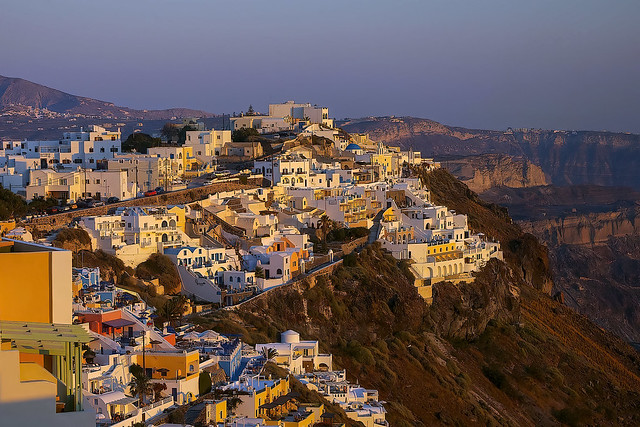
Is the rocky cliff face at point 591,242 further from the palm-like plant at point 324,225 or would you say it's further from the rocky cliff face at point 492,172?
the palm-like plant at point 324,225

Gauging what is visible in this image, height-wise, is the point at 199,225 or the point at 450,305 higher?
the point at 199,225

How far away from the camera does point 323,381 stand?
27156 mm

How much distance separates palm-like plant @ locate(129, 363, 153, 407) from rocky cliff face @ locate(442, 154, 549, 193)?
12219cm

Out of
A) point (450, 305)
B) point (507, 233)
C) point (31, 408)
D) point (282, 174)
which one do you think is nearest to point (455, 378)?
point (450, 305)

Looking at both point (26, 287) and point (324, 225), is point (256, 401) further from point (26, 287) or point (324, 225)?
point (324, 225)

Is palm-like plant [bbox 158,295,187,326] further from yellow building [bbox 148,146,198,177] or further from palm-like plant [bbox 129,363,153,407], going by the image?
yellow building [bbox 148,146,198,177]

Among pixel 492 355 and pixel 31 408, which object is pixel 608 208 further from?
pixel 31 408

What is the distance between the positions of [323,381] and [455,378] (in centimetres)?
1130

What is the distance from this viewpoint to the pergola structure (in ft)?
18.2

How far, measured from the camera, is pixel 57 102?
175m

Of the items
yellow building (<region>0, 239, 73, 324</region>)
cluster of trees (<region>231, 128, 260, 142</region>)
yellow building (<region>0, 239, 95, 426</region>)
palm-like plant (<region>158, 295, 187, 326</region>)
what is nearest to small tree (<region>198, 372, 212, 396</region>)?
palm-like plant (<region>158, 295, 187, 326</region>)

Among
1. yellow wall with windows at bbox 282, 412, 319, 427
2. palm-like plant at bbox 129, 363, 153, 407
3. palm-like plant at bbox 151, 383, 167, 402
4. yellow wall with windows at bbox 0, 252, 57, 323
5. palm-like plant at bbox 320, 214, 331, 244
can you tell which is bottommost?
yellow wall with windows at bbox 282, 412, 319, 427

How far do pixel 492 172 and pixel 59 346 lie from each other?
15553 cm

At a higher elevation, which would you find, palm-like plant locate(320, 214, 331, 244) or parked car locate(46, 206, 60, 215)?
parked car locate(46, 206, 60, 215)
